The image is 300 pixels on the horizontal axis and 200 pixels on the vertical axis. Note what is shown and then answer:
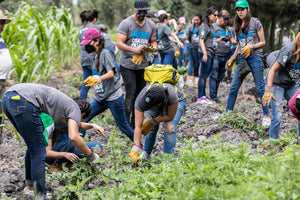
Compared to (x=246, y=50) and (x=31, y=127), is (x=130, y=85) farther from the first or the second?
(x=31, y=127)

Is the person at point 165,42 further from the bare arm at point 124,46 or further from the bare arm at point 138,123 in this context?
the bare arm at point 138,123

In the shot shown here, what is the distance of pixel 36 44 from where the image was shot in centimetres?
859

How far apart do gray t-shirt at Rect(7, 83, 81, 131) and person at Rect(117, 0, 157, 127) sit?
6.44 ft

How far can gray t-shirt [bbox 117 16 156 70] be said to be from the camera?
532 centimetres

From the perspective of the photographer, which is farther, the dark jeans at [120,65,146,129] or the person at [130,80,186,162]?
the dark jeans at [120,65,146,129]

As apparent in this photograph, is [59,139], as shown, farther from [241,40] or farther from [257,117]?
[257,117]

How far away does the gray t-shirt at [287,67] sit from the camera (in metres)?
4.21

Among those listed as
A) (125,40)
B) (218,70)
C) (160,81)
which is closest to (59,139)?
(160,81)

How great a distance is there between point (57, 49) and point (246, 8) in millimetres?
6130

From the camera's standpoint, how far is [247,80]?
10.3 metres

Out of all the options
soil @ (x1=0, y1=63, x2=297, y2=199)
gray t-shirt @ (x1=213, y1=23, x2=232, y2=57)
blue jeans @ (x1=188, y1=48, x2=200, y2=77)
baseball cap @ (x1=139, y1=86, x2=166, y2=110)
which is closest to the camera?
baseball cap @ (x1=139, y1=86, x2=166, y2=110)

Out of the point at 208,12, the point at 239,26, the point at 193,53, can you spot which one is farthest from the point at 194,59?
the point at 239,26

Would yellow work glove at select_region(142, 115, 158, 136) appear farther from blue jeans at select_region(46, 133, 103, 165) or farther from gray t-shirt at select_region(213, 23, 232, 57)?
gray t-shirt at select_region(213, 23, 232, 57)

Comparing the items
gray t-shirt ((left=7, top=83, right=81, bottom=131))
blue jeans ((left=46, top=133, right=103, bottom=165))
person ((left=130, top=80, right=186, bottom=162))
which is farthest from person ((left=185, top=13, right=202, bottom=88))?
gray t-shirt ((left=7, top=83, right=81, bottom=131))
